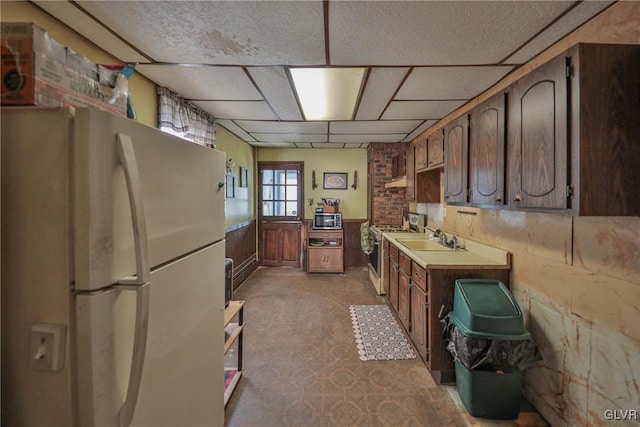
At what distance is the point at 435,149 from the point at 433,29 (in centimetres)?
152

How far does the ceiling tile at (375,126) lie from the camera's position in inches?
127

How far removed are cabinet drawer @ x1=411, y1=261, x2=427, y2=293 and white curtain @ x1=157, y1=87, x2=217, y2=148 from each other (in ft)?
8.16

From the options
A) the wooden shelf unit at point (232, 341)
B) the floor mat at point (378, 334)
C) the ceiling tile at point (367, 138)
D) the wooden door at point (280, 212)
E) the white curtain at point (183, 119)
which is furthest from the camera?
the wooden door at point (280, 212)

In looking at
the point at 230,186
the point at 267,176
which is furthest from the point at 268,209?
the point at 230,186

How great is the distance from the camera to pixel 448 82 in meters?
2.07

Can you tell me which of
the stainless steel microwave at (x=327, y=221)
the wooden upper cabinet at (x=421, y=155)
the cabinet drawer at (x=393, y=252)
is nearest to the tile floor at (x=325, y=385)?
the cabinet drawer at (x=393, y=252)

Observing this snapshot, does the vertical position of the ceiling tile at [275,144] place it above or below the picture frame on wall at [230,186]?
above

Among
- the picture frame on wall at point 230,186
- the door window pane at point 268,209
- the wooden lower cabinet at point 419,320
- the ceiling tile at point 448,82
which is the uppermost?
the ceiling tile at point 448,82

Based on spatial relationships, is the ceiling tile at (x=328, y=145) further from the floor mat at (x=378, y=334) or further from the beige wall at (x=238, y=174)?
the floor mat at (x=378, y=334)

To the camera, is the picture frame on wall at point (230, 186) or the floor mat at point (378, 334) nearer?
the floor mat at point (378, 334)

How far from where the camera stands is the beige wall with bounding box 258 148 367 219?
514 cm

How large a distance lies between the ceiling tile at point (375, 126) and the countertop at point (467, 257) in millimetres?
1596

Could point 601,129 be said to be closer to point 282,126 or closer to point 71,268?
point 71,268

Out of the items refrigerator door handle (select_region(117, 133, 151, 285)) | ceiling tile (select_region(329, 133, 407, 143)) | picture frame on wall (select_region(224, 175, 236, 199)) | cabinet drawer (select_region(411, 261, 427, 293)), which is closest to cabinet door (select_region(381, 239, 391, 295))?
cabinet drawer (select_region(411, 261, 427, 293))
